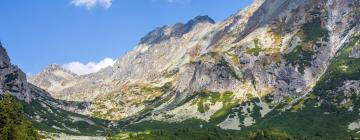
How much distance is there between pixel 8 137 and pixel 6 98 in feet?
99.3

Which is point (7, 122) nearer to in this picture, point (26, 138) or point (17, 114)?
point (26, 138)

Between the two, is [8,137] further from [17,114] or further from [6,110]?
[17,114]

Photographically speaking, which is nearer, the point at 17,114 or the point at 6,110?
the point at 6,110

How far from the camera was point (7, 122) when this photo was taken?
14725 centimetres

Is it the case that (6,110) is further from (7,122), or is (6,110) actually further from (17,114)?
(17,114)

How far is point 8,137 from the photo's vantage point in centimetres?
14350

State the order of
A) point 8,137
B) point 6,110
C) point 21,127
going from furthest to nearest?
point 21,127
point 6,110
point 8,137

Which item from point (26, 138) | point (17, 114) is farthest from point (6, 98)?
point (26, 138)

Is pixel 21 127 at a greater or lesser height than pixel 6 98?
lesser

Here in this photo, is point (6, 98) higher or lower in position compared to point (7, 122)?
higher

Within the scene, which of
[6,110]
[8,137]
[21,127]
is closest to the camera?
[8,137]

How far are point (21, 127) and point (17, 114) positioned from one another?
37.7ft

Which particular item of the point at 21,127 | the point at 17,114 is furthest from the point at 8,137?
the point at 17,114

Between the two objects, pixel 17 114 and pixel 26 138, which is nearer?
pixel 26 138
